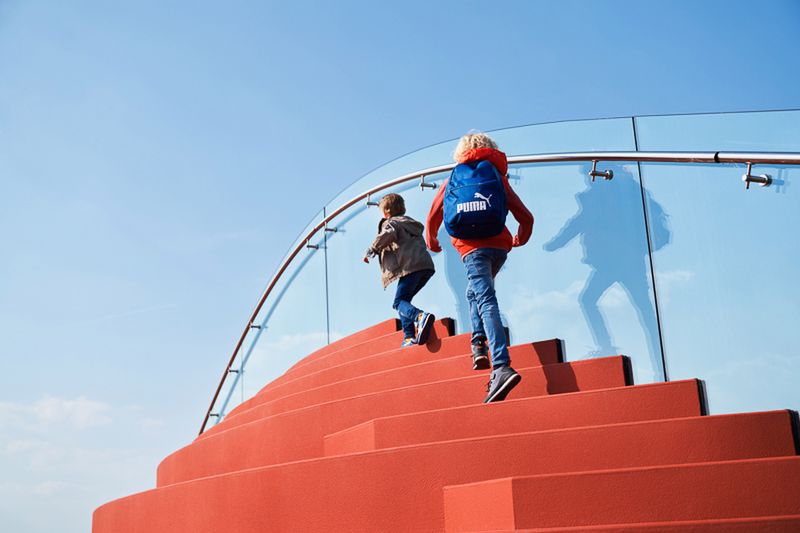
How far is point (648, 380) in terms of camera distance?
484 centimetres

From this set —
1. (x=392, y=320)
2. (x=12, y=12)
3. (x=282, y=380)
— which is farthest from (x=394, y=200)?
(x=12, y=12)

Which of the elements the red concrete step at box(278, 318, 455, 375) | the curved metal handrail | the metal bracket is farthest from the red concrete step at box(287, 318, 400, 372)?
the metal bracket

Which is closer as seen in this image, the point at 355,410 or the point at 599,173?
the point at 355,410

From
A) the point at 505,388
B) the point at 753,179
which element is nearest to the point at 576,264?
the point at 753,179

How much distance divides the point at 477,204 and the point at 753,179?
152cm

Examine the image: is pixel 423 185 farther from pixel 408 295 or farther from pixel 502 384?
pixel 502 384

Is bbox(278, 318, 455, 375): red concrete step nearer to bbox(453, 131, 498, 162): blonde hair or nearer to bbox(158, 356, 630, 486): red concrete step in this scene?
bbox(158, 356, 630, 486): red concrete step

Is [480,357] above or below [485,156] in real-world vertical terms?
below

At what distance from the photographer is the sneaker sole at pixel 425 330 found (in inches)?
235

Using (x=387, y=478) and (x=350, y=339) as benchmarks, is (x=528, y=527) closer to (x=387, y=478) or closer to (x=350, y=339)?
(x=387, y=478)

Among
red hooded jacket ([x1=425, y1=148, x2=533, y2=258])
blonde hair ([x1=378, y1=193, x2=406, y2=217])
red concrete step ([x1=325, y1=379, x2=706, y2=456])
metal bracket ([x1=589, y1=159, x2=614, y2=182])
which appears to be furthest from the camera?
blonde hair ([x1=378, y1=193, x2=406, y2=217])

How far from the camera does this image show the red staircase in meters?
3.16

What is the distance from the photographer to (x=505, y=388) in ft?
14.6

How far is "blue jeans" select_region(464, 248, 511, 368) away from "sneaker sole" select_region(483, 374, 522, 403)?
0.86 ft
